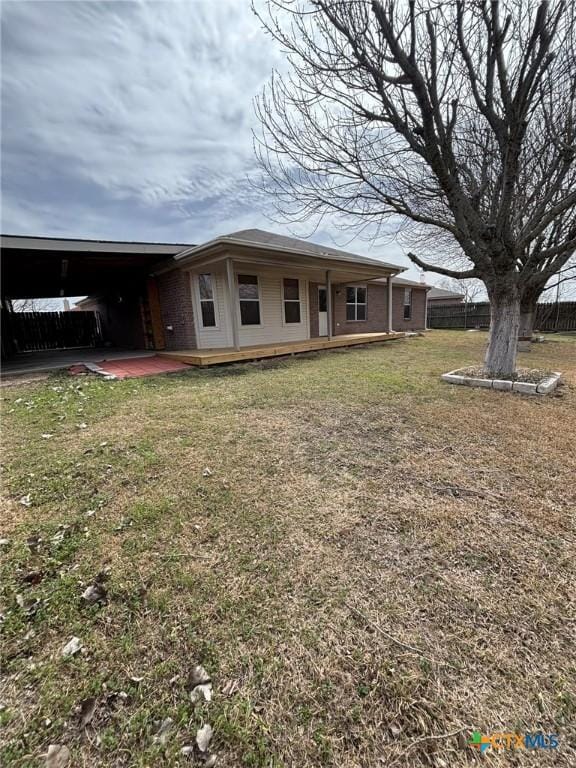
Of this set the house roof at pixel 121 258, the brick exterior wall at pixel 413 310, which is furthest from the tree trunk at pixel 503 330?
the brick exterior wall at pixel 413 310

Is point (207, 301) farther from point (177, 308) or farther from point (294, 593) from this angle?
point (294, 593)

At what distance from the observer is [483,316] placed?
19922 mm

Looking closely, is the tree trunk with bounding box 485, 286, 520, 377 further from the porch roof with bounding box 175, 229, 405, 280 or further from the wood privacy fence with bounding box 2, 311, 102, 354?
the wood privacy fence with bounding box 2, 311, 102, 354

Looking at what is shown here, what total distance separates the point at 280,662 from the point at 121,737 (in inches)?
23.2

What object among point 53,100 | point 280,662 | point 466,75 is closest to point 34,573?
point 280,662

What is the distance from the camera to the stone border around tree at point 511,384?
207 inches

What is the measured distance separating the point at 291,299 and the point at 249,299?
5.80ft

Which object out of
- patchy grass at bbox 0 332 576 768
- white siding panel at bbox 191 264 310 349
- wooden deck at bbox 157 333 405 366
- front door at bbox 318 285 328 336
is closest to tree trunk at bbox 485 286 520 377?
patchy grass at bbox 0 332 576 768

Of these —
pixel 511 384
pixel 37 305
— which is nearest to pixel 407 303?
pixel 511 384

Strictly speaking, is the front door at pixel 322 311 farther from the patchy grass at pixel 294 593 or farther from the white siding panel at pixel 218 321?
the patchy grass at pixel 294 593

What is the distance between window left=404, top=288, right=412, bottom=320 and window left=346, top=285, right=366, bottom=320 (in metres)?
4.21

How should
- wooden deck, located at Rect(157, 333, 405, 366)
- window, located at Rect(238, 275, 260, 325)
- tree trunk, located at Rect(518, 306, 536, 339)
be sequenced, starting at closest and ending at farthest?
wooden deck, located at Rect(157, 333, 405, 366) → window, located at Rect(238, 275, 260, 325) → tree trunk, located at Rect(518, 306, 536, 339)

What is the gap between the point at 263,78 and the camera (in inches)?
198

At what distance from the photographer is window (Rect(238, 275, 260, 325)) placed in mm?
9624
